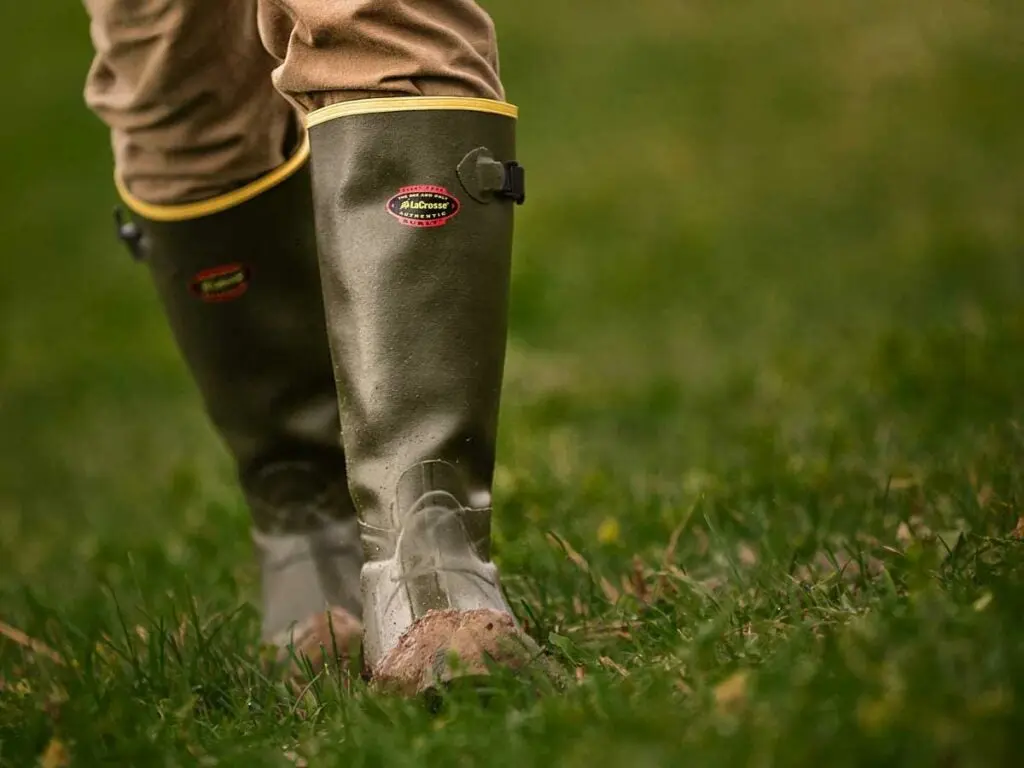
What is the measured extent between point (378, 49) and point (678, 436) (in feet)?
5.65

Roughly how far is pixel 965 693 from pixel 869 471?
1.25 meters

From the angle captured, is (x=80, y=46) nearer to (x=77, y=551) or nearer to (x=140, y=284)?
(x=140, y=284)

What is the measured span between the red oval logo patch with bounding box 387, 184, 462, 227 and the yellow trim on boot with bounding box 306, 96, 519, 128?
0.10m

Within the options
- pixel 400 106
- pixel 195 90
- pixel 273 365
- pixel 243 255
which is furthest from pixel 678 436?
pixel 400 106

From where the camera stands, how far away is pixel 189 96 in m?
2.10

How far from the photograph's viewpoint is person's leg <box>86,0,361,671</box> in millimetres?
2094

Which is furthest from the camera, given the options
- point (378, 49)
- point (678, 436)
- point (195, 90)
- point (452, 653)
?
point (678, 436)

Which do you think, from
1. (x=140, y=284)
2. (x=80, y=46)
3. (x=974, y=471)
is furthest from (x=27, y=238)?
(x=974, y=471)

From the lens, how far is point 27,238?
6906 millimetres

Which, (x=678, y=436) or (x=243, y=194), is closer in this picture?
(x=243, y=194)

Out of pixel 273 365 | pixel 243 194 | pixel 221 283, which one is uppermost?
pixel 243 194

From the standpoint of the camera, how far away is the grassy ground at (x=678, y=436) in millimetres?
1428

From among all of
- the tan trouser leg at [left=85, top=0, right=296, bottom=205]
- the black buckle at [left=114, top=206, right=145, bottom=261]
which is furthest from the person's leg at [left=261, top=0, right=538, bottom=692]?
the black buckle at [left=114, top=206, right=145, bottom=261]

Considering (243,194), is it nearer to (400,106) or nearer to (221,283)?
(221,283)
